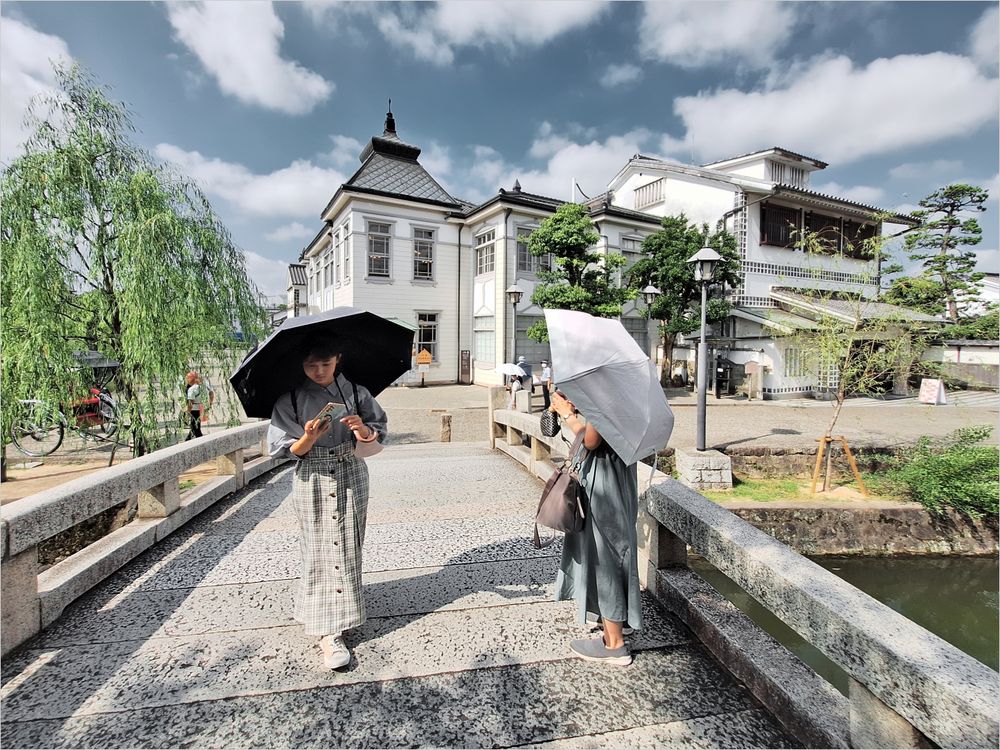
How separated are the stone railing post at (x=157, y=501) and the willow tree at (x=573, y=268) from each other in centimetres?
1208

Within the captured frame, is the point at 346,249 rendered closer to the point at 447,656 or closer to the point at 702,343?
the point at 702,343

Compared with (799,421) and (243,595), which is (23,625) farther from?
(799,421)

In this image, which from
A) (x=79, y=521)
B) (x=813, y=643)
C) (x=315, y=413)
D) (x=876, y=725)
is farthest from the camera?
(x=79, y=521)

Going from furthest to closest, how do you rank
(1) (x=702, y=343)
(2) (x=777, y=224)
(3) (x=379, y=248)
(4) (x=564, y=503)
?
(2) (x=777, y=224)
(3) (x=379, y=248)
(1) (x=702, y=343)
(4) (x=564, y=503)

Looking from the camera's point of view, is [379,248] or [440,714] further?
[379,248]

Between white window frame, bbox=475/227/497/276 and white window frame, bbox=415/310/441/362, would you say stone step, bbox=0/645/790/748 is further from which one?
white window frame, bbox=415/310/441/362

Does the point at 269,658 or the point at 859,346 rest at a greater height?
the point at 859,346

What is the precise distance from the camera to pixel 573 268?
1564cm

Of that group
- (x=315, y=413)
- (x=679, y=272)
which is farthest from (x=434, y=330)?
(x=315, y=413)

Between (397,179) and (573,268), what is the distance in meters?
11.0

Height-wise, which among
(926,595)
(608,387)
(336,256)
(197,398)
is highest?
(336,256)

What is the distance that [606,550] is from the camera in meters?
2.40

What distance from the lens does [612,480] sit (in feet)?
7.85

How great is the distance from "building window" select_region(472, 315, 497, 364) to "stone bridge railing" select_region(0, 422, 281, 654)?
16.3m
